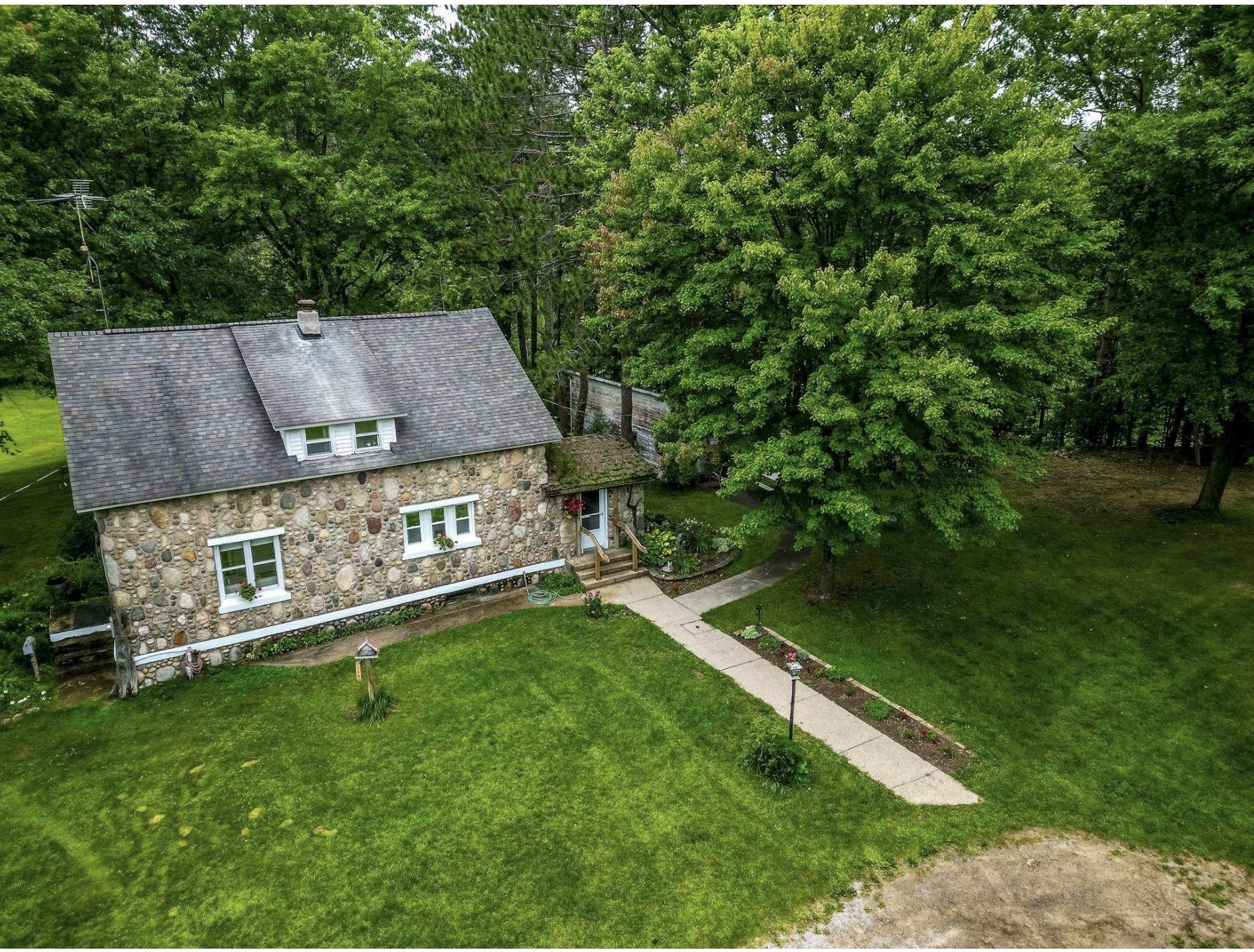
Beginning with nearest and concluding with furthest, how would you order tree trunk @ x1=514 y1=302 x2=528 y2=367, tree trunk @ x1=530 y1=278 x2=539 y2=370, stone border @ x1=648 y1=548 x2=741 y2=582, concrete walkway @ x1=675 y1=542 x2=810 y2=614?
1. concrete walkway @ x1=675 y1=542 x2=810 y2=614
2. stone border @ x1=648 y1=548 x2=741 y2=582
3. tree trunk @ x1=530 y1=278 x2=539 y2=370
4. tree trunk @ x1=514 y1=302 x2=528 y2=367

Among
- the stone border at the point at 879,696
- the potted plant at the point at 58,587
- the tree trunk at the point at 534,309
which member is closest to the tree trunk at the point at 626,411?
the tree trunk at the point at 534,309

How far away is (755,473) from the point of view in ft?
47.8

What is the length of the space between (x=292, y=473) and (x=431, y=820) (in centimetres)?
861

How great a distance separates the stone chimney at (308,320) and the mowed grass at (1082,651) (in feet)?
42.7

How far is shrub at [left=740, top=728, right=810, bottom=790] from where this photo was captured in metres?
11.4

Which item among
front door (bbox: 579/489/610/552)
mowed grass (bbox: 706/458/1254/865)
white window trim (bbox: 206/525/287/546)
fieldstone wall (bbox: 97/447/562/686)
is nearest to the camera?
mowed grass (bbox: 706/458/1254/865)

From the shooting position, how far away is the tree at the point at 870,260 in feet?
43.1

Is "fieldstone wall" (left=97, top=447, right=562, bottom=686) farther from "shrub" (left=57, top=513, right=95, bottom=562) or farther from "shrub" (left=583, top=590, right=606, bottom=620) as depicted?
"shrub" (left=57, top=513, right=95, bottom=562)

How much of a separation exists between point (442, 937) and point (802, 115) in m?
17.0

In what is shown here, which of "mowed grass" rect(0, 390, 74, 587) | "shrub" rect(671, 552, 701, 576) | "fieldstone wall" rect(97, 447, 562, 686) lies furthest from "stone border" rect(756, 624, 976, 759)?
"mowed grass" rect(0, 390, 74, 587)

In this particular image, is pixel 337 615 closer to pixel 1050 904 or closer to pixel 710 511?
pixel 710 511

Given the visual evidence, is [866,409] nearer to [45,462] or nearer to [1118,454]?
[1118,454]

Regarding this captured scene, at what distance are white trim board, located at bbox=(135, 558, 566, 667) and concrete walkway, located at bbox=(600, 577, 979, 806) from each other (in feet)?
7.85

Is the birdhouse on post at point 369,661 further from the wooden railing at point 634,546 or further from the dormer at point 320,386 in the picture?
the wooden railing at point 634,546
